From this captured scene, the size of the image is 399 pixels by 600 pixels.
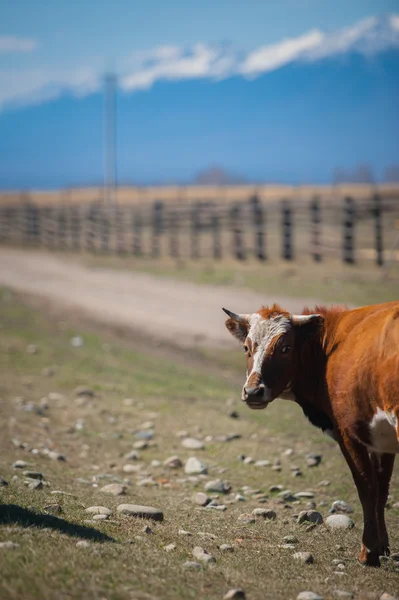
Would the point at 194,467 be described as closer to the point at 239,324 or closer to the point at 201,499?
the point at 201,499

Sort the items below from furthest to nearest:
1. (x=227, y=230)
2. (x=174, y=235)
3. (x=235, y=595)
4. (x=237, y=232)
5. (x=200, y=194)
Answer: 1. (x=200, y=194)
2. (x=227, y=230)
3. (x=174, y=235)
4. (x=237, y=232)
5. (x=235, y=595)

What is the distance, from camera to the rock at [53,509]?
5645 millimetres

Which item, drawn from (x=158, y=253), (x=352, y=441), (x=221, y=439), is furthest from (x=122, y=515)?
(x=158, y=253)

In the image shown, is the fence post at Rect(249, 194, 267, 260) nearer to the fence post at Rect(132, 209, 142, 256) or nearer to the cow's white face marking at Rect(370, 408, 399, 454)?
the fence post at Rect(132, 209, 142, 256)

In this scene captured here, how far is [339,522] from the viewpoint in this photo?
20.6ft

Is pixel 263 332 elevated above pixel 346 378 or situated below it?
above

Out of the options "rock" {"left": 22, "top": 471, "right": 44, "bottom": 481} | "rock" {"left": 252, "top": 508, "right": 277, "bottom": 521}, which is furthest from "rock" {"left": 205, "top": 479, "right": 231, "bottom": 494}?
"rock" {"left": 22, "top": 471, "right": 44, "bottom": 481}

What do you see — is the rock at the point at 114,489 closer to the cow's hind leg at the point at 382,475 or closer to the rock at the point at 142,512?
the rock at the point at 142,512

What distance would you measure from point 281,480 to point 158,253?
81.3 ft

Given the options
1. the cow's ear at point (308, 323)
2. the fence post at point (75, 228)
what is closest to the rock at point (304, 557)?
the cow's ear at point (308, 323)

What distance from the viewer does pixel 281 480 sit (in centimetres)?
782

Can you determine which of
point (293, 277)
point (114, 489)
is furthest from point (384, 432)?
point (293, 277)

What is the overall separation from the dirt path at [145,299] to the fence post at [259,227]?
16.1 feet

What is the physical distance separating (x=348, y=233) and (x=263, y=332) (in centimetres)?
1999
